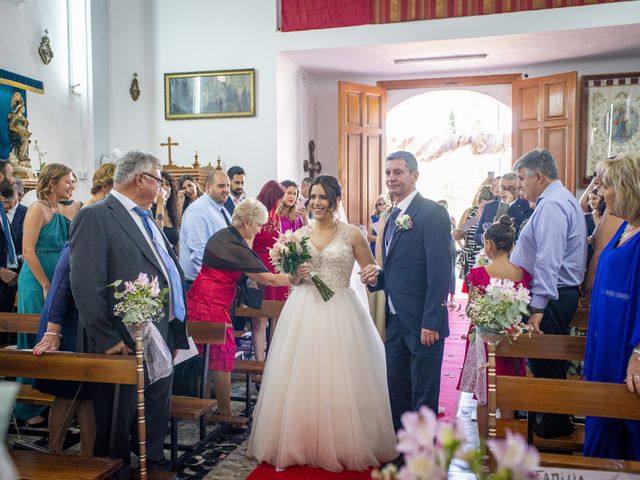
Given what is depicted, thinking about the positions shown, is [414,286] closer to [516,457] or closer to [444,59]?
[516,457]

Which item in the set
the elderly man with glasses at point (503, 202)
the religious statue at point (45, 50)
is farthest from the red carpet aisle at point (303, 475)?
the religious statue at point (45, 50)

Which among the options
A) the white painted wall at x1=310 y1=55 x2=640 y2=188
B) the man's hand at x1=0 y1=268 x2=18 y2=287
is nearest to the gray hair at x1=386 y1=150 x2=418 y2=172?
the man's hand at x1=0 y1=268 x2=18 y2=287

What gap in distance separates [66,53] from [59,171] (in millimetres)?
5922

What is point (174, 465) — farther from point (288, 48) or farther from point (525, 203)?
point (288, 48)

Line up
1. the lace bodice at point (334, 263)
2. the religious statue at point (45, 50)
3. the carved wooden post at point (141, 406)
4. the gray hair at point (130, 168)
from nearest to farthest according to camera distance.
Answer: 1. the carved wooden post at point (141, 406)
2. the gray hair at point (130, 168)
3. the lace bodice at point (334, 263)
4. the religious statue at point (45, 50)

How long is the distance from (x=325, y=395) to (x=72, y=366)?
1.55m

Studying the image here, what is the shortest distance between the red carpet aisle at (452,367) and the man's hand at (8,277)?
3.75 metres

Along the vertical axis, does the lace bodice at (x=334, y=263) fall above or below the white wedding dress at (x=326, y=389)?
above

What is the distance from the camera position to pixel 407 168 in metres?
3.97

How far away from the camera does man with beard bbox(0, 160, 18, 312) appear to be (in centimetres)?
534

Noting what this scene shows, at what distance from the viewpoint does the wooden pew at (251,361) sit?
5082 millimetres

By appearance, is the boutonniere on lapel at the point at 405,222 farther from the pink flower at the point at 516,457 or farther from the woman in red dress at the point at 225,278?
the pink flower at the point at 516,457

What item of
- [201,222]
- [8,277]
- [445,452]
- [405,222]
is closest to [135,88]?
[201,222]

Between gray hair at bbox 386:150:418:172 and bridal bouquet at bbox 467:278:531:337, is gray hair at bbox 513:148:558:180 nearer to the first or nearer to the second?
gray hair at bbox 386:150:418:172
